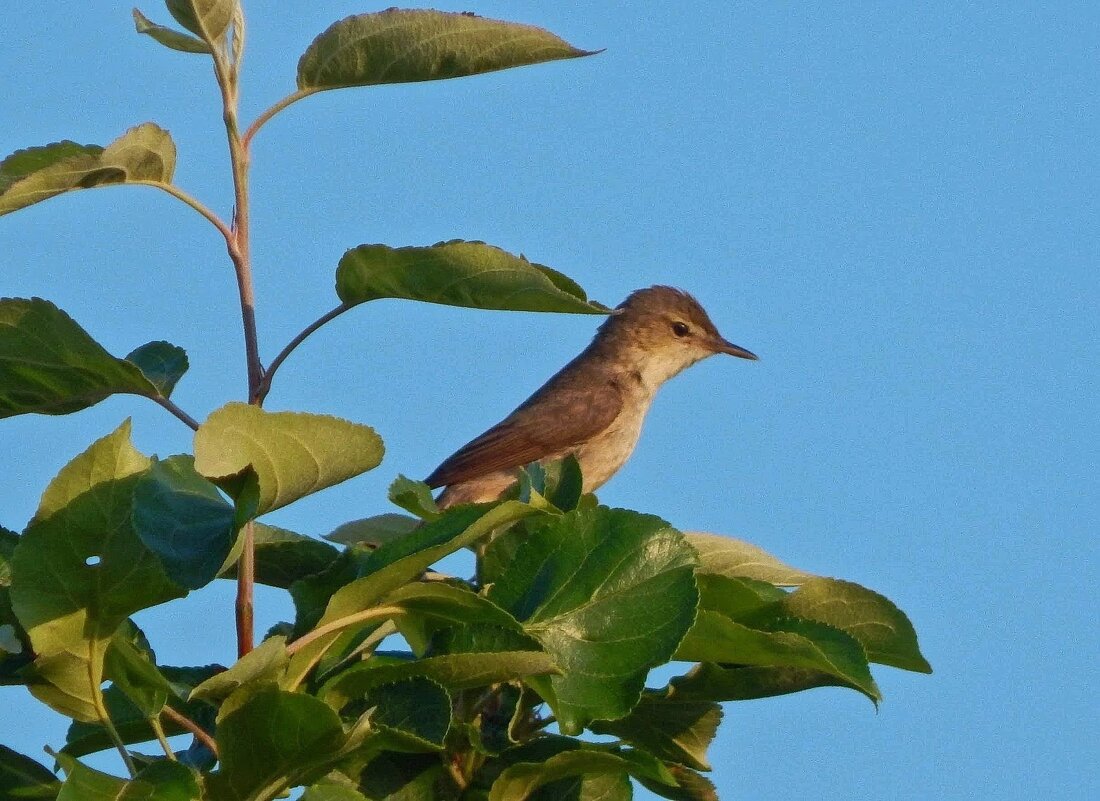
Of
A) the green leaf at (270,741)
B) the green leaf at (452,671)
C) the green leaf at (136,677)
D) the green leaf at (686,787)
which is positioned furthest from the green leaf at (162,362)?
the green leaf at (686,787)

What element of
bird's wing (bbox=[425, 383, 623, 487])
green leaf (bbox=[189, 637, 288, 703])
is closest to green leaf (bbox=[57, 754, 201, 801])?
green leaf (bbox=[189, 637, 288, 703])

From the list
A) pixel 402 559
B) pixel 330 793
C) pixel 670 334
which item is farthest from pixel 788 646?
pixel 670 334

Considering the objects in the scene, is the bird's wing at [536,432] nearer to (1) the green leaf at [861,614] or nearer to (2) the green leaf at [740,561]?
(2) the green leaf at [740,561]

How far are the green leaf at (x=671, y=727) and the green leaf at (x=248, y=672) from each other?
81 cm

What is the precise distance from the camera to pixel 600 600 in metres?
2.48

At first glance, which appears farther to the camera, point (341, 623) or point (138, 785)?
point (341, 623)

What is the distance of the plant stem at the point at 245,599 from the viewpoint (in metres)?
2.40

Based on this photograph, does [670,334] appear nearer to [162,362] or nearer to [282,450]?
[162,362]

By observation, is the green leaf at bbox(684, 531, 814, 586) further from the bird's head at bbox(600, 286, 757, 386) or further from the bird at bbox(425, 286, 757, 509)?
the bird's head at bbox(600, 286, 757, 386)

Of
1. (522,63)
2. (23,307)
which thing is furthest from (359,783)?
(522,63)

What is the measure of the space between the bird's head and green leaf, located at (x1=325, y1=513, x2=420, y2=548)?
6046 millimetres

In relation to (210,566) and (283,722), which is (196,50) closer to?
(210,566)

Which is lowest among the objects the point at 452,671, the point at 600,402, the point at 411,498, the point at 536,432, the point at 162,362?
the point at 452,671

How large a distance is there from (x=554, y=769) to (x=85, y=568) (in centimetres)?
86
